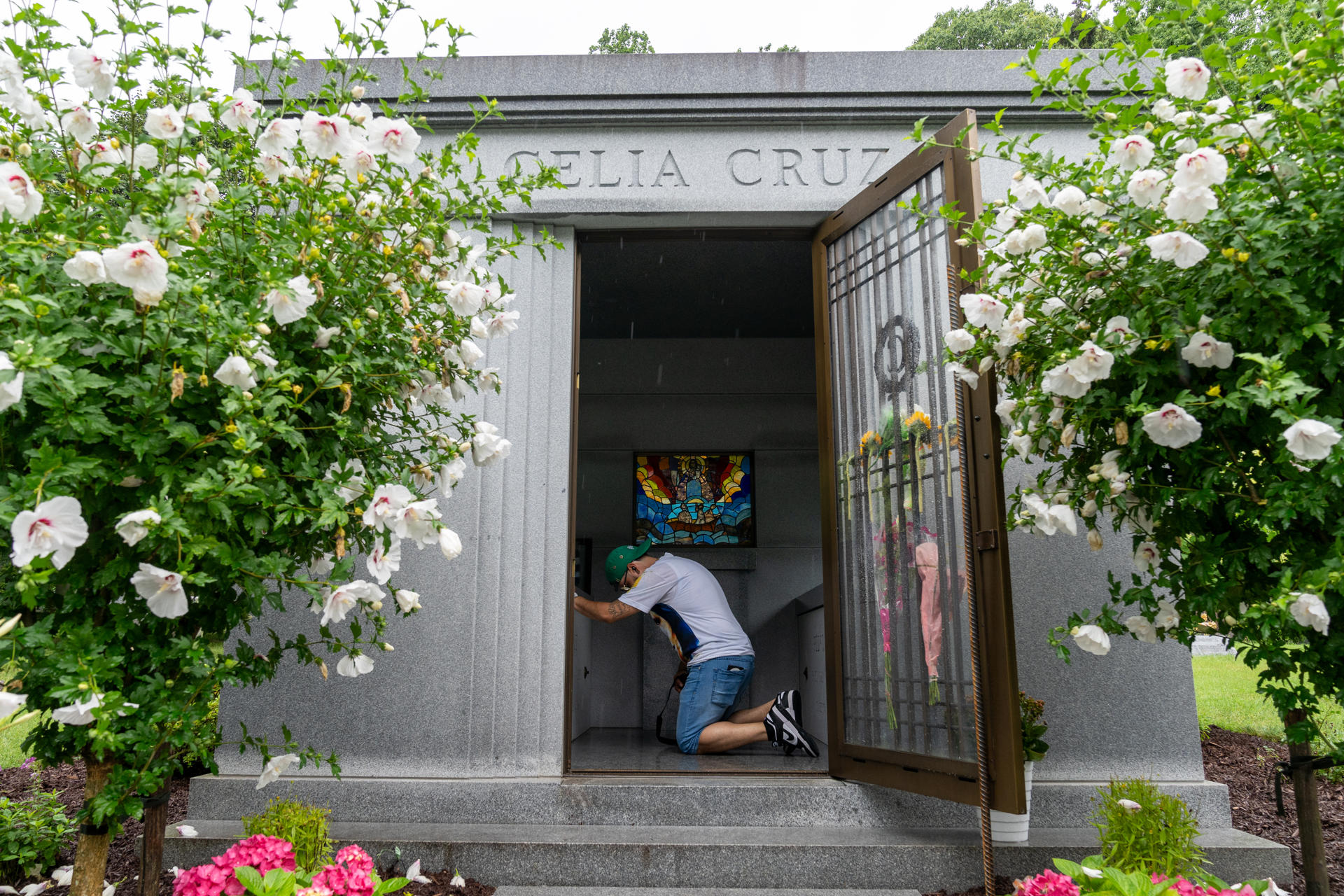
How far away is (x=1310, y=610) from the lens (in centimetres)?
202

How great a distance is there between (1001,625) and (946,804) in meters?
1.14

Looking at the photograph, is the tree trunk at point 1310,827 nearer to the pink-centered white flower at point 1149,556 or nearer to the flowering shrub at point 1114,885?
the flowering shrub at point 1114,885

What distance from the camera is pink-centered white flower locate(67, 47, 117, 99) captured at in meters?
2.29

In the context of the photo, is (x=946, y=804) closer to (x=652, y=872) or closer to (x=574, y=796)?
(x=652, y=872)

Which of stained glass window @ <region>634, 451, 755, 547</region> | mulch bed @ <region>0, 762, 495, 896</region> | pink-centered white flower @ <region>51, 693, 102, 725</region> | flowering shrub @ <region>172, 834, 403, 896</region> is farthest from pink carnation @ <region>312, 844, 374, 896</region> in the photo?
stained glass window @ <region>634, 451, 755, 547</region>

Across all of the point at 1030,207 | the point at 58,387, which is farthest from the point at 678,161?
the point at 58,387

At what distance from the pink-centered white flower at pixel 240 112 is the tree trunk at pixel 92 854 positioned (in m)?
1.78

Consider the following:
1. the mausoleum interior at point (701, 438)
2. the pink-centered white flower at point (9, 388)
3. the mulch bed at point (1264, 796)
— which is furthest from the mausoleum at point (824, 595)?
the pink-centered white flower at point (9, 388)

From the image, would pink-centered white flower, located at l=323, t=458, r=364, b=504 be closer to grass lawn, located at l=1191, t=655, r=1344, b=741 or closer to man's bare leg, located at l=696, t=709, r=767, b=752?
man's bare leg, located at l=696, t=709, r=767, b=752

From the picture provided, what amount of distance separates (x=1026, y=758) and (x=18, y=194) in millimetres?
3887

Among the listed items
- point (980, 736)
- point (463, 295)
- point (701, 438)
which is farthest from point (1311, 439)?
point (701, 438)

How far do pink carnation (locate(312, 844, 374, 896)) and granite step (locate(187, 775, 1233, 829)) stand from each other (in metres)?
1.36

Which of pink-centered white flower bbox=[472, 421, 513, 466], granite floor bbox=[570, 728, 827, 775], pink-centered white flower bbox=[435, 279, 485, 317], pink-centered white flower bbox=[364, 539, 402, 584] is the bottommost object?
granite floor bbox=[570, 728, 827, 775]

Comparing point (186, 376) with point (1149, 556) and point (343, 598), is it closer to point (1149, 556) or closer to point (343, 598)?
point (343, 598)
